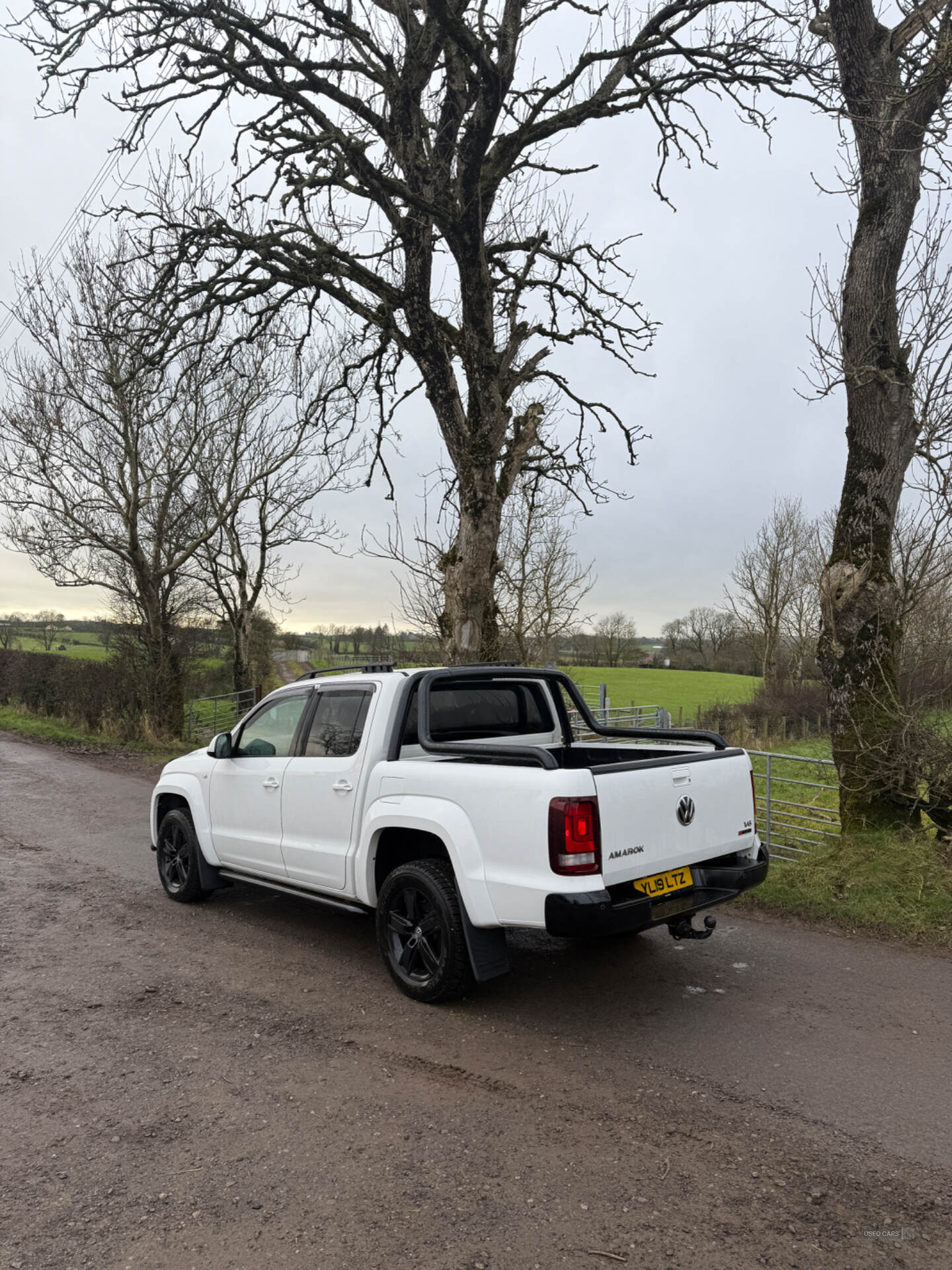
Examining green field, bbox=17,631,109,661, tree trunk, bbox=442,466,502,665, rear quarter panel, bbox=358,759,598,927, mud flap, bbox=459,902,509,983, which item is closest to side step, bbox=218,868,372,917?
rear quarter panel, bbox=358,759,598,927

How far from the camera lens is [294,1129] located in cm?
349

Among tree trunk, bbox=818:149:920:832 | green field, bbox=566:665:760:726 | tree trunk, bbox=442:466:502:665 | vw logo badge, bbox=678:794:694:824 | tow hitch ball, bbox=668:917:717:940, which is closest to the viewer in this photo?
vw logo badge, bbox=678:794:694:824

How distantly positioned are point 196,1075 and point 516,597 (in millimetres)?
16031

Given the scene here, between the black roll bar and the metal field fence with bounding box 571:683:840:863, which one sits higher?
the black roll bar

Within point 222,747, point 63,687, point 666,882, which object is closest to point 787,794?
point 222,747

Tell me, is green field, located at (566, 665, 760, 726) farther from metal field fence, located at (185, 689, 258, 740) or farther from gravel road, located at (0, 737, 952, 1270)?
gravel road, located at (0, 737, 952, 1270)

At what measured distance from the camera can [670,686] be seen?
47.9 metres

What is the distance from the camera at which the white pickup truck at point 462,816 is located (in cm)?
418

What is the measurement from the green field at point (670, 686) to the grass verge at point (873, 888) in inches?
1177

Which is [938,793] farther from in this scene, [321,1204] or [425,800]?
[321,1204]

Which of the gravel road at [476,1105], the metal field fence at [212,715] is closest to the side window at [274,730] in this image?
the gravel road at [476,1105]

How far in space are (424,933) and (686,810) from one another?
63.9 inches

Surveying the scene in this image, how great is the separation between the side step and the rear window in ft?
3.60

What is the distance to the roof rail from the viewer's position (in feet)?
19.0
